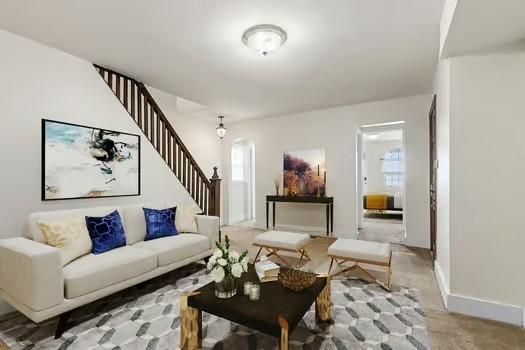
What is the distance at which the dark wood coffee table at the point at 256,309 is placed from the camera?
1.55 metres

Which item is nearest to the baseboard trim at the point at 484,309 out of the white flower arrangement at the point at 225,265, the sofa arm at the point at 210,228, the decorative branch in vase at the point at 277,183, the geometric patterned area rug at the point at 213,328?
the geometric patterned area rug at the point at 213,328

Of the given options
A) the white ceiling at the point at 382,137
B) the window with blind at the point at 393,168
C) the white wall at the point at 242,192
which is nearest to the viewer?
the white wall at the point at 242,192

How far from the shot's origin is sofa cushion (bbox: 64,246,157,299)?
209 centimetres

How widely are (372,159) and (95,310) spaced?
9.38m

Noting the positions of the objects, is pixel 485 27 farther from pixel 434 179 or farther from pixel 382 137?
pixel 382 137

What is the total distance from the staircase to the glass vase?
267cm

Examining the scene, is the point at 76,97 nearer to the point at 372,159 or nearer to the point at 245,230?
the point at 245,230

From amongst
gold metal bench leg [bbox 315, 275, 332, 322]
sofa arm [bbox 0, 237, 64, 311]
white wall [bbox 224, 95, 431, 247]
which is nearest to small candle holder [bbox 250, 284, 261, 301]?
gold metal bench leg [bbox 315, 275, 332, 322]

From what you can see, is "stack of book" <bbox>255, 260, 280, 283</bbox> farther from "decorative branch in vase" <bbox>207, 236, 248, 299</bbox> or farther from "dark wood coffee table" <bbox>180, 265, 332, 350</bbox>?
"decorative branch in vase" <bbox>207, 236, 248, 299</bbox>

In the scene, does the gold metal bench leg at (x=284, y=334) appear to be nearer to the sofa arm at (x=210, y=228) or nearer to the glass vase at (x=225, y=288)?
the glass vase at (x=225, y=288)

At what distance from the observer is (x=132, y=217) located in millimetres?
3150

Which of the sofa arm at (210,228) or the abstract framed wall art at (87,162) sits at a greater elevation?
the abstract framed wall art at (87,162)

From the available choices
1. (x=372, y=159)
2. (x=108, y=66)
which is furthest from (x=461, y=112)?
(x=372, y=159)

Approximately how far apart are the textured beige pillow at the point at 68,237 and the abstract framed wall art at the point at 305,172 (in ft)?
13.1
